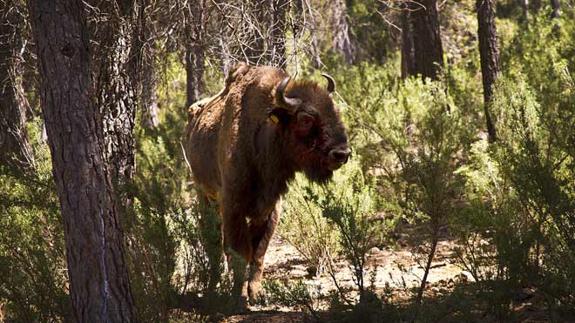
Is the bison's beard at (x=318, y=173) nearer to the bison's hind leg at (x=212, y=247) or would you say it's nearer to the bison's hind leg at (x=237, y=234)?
the bison's hind leg at (x=237, y=234)

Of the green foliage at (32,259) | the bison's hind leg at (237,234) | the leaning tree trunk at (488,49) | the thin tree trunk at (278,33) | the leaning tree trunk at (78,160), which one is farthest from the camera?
the leaning tree trunk at (488,49)

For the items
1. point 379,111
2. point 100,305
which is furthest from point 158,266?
point 379,111

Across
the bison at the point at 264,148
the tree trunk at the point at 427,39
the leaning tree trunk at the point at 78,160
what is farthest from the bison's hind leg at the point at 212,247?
the tree trunk at the point at 427,39

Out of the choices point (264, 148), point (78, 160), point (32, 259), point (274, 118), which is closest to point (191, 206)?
point (264, 148)

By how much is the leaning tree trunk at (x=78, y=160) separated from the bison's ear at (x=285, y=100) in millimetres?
2701

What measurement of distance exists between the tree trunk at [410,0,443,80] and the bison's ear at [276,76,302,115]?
755cm

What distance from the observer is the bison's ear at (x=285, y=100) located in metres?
7.98

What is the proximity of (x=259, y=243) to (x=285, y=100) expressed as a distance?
1.58 meters

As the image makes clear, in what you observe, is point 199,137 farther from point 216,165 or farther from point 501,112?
point 501,112

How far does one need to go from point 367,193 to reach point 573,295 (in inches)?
124

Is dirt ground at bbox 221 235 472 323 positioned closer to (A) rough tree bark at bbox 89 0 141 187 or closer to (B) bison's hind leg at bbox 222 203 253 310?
(B) bison's hind leg at bbox 222 203 253 310

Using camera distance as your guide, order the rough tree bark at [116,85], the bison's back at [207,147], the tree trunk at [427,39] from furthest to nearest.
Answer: the tree trunk at [427,39], the bison's back at [207,147], the rough tree bark at [116,85]

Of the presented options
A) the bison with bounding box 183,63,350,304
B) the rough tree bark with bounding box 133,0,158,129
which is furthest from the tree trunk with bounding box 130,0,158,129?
the bison with bounding box 183,63,350,304

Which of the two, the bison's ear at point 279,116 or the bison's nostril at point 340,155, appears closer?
the bison's nostril at point 340,155
